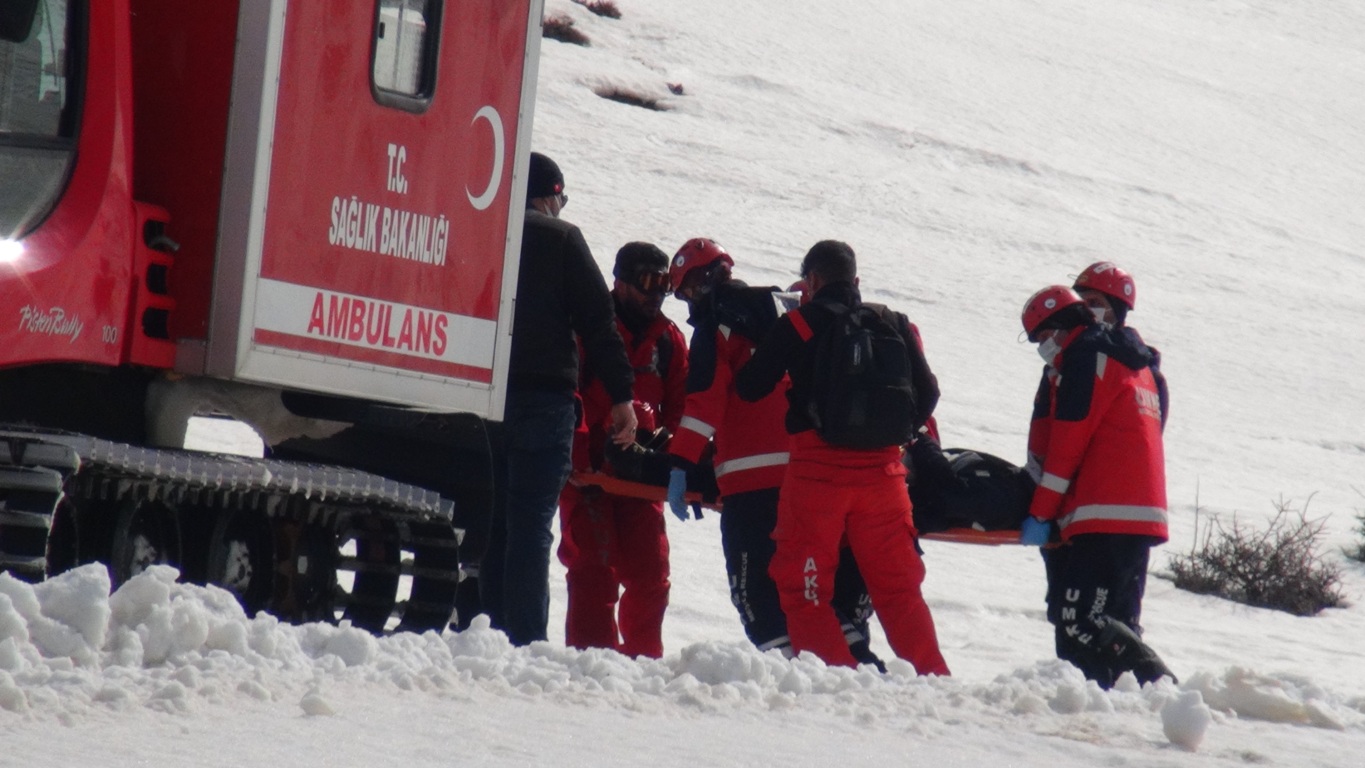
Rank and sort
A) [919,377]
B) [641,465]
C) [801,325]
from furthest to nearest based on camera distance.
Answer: [641,465] → [919,377] → [801,325]

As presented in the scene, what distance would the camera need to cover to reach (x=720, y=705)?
210 inches

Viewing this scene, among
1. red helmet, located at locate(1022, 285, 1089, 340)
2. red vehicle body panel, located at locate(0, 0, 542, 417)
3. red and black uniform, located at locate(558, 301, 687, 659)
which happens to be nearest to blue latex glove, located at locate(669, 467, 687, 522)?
red and black uniform, located at locate(558, 301, 687, 659)

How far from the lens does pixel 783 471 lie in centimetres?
775

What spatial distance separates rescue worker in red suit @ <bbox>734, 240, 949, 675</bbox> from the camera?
23.3 feet

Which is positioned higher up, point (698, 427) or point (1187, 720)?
point (698, 427)

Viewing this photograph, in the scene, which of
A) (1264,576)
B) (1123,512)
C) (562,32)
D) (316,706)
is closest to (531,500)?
(1123,512)

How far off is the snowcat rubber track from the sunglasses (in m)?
1.51

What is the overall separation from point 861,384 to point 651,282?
1.52 metres

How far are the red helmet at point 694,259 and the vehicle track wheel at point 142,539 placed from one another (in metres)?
2.58

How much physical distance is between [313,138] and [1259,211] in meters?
33.4

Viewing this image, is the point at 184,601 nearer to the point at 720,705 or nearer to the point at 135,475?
the point at 135,475

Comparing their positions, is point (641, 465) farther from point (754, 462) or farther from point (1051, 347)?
point (1051, 347)

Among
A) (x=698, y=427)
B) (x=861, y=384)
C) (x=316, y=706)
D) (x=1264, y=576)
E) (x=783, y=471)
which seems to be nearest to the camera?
(x=316, y=706)

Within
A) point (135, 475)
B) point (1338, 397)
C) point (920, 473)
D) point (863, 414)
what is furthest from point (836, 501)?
point (1338, 397)
